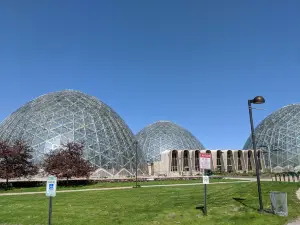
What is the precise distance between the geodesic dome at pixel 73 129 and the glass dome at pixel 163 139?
3731 centimetres

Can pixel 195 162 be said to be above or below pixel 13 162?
above

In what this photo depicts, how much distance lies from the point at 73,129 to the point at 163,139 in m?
51.5

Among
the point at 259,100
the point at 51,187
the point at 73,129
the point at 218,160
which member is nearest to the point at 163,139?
the point at 218,160

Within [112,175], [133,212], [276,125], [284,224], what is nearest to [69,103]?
[112,175]

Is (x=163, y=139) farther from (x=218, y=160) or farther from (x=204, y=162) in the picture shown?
(x=204, y=162)

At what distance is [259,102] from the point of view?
13.9m

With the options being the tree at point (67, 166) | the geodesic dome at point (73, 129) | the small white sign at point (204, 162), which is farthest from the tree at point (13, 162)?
the small white sign at point (204, 162)

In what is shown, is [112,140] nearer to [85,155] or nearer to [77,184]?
[85,155]

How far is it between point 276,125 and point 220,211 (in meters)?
95.8

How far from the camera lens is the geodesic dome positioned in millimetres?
51125

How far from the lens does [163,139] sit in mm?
100625

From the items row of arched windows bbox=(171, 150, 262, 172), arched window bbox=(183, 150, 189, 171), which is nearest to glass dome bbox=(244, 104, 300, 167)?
row of arched windows bbox=(171, 150, 262, 172)

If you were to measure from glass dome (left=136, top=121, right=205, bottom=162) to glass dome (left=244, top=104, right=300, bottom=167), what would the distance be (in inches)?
899

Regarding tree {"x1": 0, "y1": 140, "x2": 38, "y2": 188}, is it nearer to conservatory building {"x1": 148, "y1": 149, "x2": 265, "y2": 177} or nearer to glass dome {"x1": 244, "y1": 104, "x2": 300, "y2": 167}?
conservatory building {"x1": 148, "y1": 149, "x2": 265, "y2": 177}
